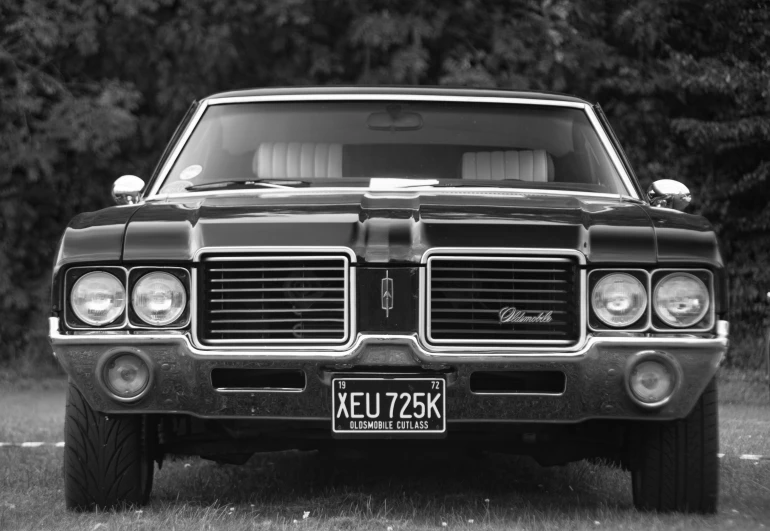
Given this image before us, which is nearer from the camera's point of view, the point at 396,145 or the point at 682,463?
the point at 682,463

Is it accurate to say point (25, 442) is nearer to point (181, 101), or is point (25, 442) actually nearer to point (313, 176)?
point (313, 176)

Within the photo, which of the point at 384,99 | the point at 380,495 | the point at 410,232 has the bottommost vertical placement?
the point at 380,495

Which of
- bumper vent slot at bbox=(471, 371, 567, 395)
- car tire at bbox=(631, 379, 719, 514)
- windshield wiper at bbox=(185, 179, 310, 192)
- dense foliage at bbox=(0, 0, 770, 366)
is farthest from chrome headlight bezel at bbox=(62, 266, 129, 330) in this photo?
dense foliage at bbox=(0, 0, 770, 366)

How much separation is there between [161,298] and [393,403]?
864 mm

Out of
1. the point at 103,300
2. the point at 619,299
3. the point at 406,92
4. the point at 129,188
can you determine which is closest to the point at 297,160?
the point at 406,92

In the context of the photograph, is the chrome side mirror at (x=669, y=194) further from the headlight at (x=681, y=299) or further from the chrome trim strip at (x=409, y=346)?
the chrome trim strip at (x=409, y=346)

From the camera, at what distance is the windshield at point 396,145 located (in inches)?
218

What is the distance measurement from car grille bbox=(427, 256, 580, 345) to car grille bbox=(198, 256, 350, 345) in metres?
0.33

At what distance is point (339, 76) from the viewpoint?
1326cm

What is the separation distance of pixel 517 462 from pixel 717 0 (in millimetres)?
8313

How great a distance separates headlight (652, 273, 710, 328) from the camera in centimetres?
439

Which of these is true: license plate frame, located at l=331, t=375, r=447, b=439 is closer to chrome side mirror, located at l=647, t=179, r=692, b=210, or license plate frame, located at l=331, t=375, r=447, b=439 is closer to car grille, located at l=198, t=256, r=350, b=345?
car grille, located at l=198, t=256, r=350, b=345

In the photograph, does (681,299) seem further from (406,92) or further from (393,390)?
(406,92)

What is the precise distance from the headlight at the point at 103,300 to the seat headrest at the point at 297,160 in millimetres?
1232
